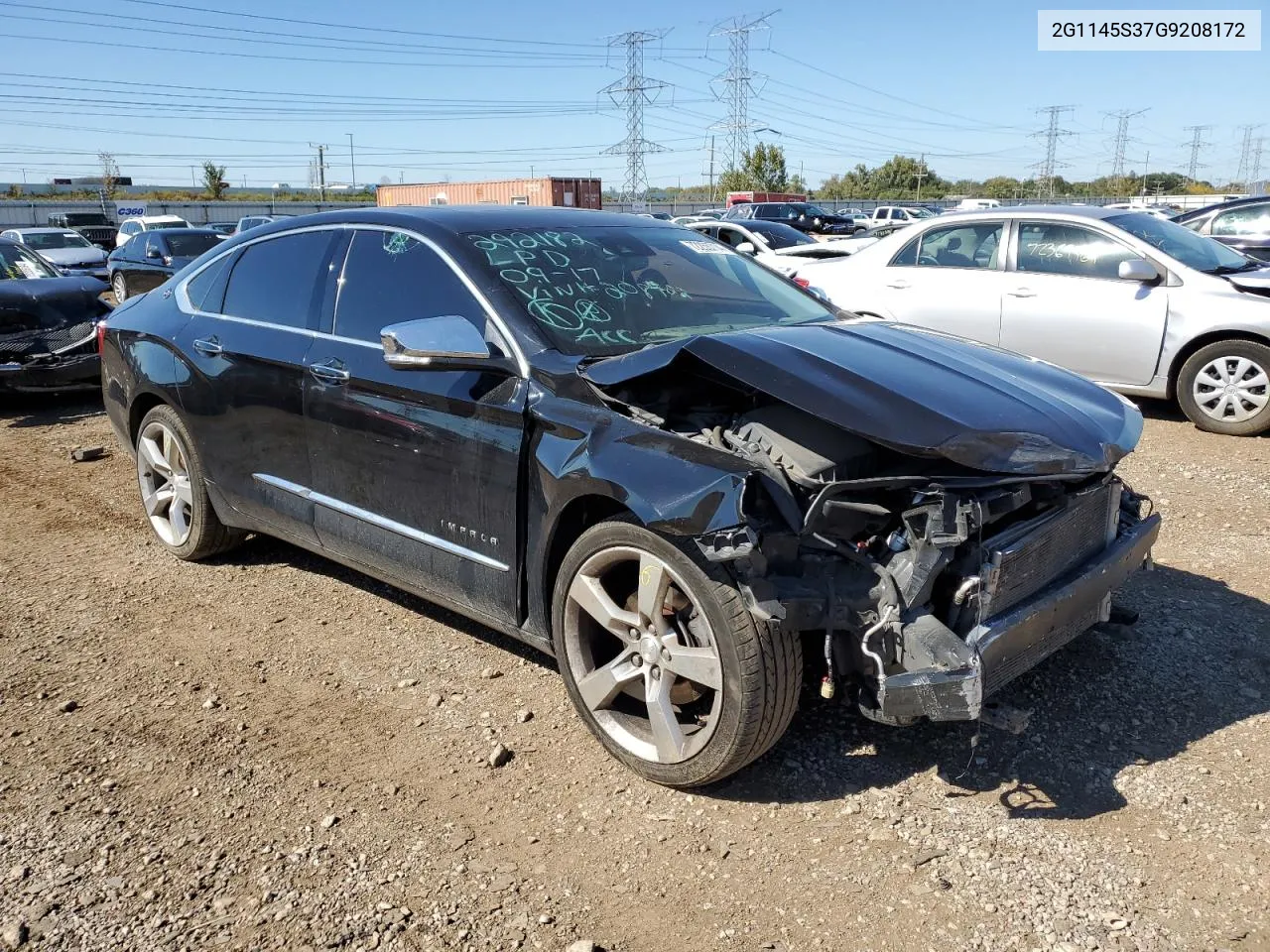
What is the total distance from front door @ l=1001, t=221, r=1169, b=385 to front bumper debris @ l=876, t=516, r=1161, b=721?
15.3 ft

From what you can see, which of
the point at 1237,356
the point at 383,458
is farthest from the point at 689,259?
the point at 1237,356

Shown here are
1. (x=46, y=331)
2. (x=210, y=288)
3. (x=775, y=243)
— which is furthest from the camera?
(x=775, y=243)

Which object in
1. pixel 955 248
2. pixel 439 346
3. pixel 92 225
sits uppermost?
pixel 92 225

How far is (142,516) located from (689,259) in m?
3.66

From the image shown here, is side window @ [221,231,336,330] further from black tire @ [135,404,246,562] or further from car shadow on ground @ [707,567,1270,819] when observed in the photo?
car shadow on ground @ [707,567,1270,819]

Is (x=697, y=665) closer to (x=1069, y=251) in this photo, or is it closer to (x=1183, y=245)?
(x=1069, y=251)

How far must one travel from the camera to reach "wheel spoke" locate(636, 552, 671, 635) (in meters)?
2.93

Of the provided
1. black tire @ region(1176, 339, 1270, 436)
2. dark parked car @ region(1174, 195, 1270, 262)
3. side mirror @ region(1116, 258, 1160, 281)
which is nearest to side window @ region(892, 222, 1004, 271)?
side mirror @ region(1116, 258, 1160, 281)

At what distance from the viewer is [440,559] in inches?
143

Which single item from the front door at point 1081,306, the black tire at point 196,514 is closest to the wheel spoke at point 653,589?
the black tire at point 196,514

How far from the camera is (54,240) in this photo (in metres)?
22.4

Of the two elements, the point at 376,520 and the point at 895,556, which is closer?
the point at 895,556

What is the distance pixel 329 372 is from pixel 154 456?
5.72 feet

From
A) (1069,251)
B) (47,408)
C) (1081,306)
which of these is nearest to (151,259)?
(47,408)
